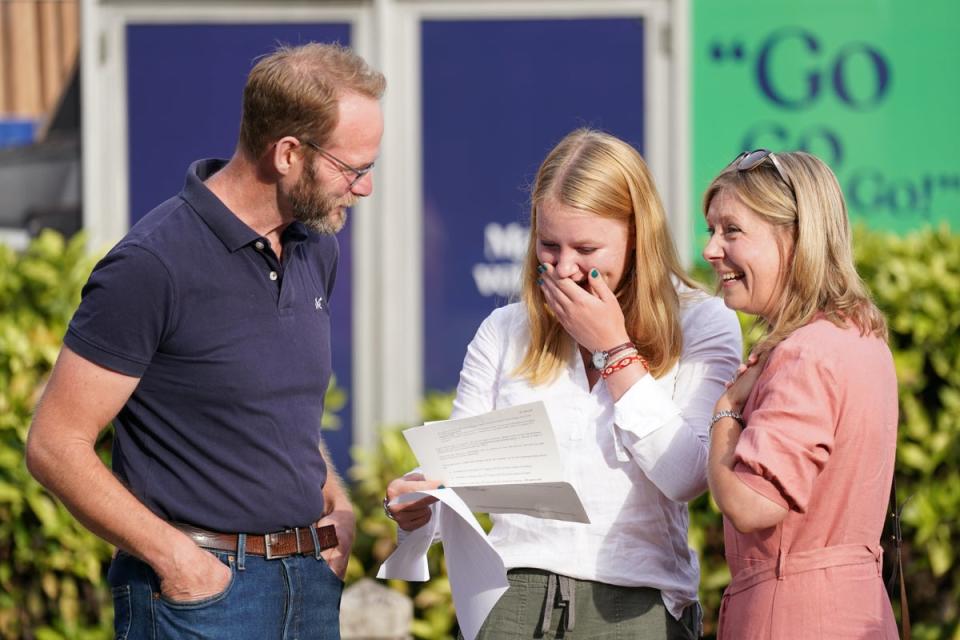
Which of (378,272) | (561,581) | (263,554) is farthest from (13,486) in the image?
(561,581)

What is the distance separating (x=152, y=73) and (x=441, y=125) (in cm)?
141

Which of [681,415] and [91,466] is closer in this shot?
[91,466]

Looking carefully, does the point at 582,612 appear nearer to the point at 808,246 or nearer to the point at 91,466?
the point at 808,246

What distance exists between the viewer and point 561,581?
2.78m

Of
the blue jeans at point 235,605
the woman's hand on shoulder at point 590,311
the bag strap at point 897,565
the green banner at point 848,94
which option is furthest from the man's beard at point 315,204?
the green banner at point 848,94

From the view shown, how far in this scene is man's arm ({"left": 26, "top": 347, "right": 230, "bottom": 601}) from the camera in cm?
263

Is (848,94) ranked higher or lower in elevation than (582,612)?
higher

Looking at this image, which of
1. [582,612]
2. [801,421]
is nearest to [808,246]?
[801,421]

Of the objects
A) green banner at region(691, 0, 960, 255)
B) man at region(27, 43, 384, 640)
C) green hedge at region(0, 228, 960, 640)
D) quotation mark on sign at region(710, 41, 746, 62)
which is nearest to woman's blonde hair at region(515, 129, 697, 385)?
man at region(27, 43, 384, 640)

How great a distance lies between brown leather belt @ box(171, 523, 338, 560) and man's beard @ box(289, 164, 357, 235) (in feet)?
2.27

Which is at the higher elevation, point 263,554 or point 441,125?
point 441,125

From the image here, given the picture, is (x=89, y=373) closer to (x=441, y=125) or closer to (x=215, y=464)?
(x=215, y=464)

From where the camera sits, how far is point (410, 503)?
2.91 m

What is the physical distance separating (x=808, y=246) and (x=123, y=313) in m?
1.39
